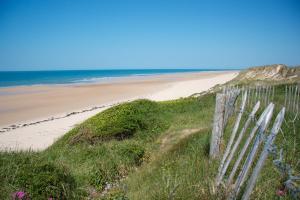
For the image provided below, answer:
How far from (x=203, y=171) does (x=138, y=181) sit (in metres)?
1.44

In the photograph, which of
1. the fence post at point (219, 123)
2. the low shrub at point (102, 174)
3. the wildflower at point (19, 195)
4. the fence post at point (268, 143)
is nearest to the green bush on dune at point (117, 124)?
the low shrub at point (102, 174)

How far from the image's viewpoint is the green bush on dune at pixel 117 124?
7504 mm

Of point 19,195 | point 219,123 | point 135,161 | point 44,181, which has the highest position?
point 219,123

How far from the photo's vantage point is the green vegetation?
11.5 feet

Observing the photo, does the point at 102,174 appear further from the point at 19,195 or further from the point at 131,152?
the point at 19,195

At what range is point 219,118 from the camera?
175 inches

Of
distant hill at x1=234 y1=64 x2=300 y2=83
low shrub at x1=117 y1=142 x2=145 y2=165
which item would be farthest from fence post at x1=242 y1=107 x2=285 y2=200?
distant hill at x1=234 y1=64 x2=300 y2=83

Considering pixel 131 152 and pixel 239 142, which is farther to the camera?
pixel 131 152

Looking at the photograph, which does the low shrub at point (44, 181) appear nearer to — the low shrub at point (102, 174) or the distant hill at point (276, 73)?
the low shrub at point (102, 174)

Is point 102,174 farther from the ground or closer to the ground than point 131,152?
Result: closer to the ground

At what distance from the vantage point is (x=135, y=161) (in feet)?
20.1

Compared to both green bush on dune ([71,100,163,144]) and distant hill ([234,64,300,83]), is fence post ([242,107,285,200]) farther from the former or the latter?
distant hill ([234,64,300,83])

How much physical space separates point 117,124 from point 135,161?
191 cm

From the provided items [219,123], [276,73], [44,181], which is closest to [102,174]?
[44,181]
